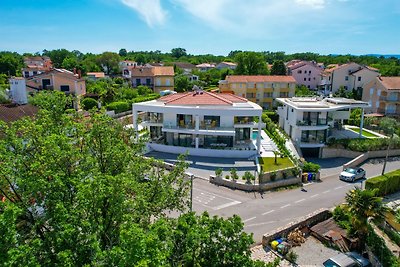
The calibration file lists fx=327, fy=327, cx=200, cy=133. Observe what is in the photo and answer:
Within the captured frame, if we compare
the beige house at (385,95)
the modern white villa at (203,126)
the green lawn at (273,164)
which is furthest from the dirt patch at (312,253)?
the beige house at (385,95)

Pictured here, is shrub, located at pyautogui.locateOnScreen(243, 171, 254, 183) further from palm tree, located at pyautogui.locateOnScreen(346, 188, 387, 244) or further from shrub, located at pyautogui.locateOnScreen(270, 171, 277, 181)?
palm tree, located at pyautogui.locateOnScreen(346, 188, 387, 244)

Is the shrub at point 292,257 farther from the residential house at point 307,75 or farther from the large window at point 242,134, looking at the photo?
the residential house at point 307,75

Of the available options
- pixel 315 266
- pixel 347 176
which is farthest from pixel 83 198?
pixel 347 176

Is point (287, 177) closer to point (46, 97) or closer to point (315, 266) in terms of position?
point (315, 266)

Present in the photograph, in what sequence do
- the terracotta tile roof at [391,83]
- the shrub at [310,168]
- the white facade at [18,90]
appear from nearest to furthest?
1. the shrub at [310,168]
2. the white facade at [18,90]
3. the terracotta tile roof at [391,83]

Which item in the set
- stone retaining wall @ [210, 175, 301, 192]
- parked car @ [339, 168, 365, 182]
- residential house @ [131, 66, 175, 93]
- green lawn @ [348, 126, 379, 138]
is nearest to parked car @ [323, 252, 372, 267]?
stone retaining wall @ [210, 175, 301, 192]

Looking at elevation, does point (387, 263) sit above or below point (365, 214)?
below

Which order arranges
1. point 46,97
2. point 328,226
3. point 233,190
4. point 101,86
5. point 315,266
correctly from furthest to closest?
point 101,86, point 233,190, point 328,226, point 315,266, point 46,97
